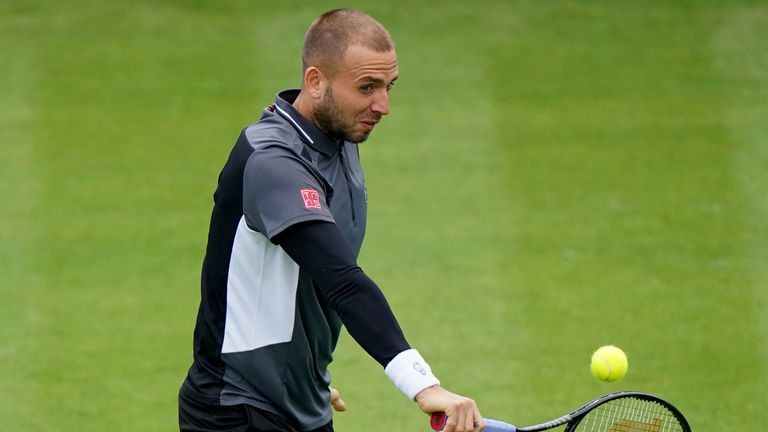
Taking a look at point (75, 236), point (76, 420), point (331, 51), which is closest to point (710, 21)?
point (75, 236)

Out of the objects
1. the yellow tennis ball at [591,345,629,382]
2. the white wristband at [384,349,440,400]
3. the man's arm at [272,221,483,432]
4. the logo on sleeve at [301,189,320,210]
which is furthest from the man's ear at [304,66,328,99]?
the yellow tennis ball at [591,345,629,382]

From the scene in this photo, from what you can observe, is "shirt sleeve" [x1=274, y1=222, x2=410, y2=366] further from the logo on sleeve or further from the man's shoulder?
the man's shoulder

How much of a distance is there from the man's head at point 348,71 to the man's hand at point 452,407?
98 centimetres

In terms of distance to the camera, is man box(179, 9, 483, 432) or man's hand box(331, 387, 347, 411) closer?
man box(179, 9, 483, 432)

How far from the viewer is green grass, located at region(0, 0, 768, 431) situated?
303 inches

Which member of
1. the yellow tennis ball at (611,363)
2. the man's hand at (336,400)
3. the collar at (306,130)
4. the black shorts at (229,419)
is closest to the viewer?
the collar at (306,130)

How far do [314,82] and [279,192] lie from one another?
1.69 ft

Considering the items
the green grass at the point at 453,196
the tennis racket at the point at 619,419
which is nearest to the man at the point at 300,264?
the tennis racket at the point at 619,419

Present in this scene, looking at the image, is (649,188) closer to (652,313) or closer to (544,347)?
(652,313)

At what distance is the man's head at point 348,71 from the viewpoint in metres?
4.25

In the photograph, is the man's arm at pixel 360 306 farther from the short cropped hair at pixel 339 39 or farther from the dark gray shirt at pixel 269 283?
the short cropped hair at pixel 339 39

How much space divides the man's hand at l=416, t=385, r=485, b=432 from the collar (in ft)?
3.21

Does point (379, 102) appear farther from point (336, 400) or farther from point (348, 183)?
point (336, 400)

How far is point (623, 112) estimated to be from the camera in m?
10.8
